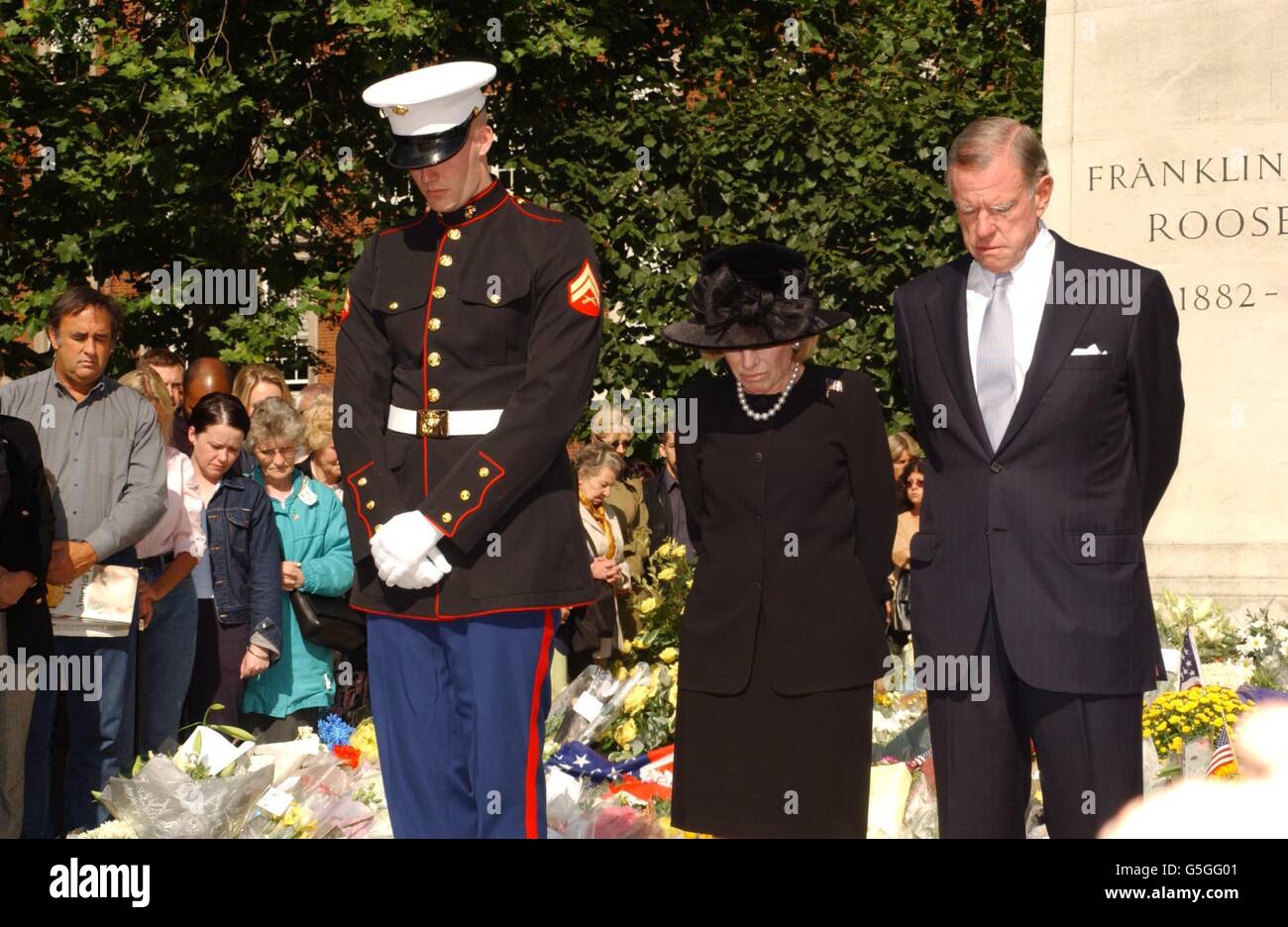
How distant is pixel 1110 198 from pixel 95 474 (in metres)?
4.93

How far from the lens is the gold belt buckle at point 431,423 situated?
189 inches

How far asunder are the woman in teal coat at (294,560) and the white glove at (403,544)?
13.2ft

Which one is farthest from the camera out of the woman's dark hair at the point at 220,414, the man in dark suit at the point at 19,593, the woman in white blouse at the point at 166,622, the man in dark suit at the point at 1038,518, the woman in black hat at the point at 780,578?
the woman's dark hair at the point at 220,414

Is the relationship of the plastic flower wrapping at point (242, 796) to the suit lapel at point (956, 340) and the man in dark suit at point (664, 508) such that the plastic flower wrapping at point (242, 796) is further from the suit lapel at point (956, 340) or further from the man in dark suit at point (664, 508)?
the man in dark suit at point (664, 508)

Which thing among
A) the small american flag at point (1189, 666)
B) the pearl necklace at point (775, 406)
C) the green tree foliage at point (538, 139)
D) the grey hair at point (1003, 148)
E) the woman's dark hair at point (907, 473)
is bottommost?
the small american flag at point (1189, 666)

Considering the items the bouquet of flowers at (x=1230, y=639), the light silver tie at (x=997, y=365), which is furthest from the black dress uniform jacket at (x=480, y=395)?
the bouquet of flowers at (x=1230, y=639)

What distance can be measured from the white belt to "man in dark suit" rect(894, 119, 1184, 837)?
1.16 m

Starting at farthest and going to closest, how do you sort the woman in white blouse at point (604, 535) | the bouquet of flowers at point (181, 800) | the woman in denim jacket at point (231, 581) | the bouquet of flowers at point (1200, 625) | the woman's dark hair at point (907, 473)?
the woman's dark hair at point (907, 473)
the woman in white blouse at point (604, 535)
the woman in denim jacket at point (231, 581)
the bouquet of flowers at point (1200, 625)
the bouquet of flowers at point (181, 800)

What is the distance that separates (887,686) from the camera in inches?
331

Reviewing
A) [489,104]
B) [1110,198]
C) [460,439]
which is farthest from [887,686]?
[489,104]

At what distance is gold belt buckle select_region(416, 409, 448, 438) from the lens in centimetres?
481

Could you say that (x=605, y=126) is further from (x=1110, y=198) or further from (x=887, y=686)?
(x=887, y=686)

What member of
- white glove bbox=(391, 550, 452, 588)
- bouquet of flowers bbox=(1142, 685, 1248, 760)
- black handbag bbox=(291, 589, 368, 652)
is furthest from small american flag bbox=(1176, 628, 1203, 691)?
black handbag bbox=(291, 589, 368, 652)

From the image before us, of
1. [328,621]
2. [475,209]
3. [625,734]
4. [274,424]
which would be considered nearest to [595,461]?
[274,424]
